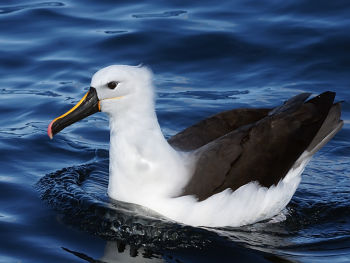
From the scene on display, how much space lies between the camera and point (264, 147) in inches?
300

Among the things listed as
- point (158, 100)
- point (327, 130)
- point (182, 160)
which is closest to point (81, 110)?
point (182, 160)

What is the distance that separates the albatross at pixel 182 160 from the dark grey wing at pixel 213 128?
0.40ft

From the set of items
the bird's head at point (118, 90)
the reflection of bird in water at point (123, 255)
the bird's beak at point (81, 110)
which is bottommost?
the reflection of bird in water at point (123, 255)

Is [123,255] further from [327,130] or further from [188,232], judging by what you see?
[327,130]

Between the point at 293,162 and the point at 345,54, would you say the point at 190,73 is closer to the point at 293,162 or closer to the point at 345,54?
the point at 345,54

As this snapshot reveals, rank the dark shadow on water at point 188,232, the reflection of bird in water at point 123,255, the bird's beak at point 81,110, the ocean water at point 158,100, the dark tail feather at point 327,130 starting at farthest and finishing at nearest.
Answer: the dark tail feather at point 327,130 < the bird's beak at point 81,110 < the ocean water at point 158,100 < the dark shadow on water at point 188,232 < the reflection of bird in water at point 123,255

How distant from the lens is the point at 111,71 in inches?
281

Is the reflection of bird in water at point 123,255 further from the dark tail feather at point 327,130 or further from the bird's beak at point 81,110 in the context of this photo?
the dark tail feather at point 327,130

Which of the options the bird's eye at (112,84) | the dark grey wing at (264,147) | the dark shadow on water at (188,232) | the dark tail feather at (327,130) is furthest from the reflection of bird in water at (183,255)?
the dark tail feather at (327,130)

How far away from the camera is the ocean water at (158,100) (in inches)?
280

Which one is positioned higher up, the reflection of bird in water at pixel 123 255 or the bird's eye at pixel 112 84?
the bird's eye at pixel 112 84

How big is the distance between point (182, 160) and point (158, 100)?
3494 mm

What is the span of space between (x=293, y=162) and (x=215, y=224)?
1.17 meters

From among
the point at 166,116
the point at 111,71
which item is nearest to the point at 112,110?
the point at 111,71
